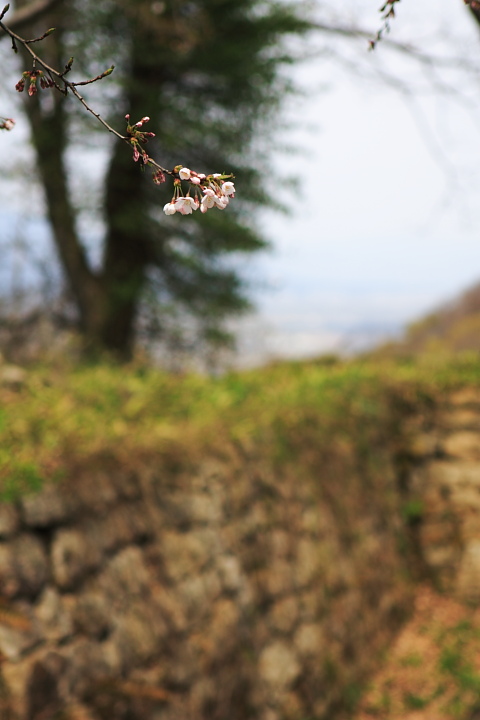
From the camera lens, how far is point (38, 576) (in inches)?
122

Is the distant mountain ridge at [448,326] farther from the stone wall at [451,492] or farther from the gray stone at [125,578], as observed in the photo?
the gray stone at [125,578]

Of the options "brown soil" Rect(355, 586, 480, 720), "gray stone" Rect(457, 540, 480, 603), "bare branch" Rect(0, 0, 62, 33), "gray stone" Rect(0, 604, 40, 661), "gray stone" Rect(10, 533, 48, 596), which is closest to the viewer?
"gray stone" Rect(0, 604, 40, 661)

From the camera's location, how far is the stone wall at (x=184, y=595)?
120 inches

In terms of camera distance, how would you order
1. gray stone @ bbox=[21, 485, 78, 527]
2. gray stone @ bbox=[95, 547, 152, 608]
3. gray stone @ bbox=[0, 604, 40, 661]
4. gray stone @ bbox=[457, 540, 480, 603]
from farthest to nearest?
gray stone @ bbox=[457, 540, 480, 603]
gray stone @ bbox=[95, 547, 152, 608]
gray stone @ bbox=[21, 485, 78, 527]
gray stone @ bbox=[0, 604, 40, 661]

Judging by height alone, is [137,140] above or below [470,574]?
above

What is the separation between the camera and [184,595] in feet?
12.8

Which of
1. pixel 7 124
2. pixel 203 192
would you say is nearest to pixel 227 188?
pixel 203 192

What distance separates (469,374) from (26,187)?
6789mm

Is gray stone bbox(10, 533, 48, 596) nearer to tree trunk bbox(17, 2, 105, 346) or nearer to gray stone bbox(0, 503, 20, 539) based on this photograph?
gray stone bbox(0, 503, 20, 539)

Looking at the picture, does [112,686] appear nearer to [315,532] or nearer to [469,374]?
[315,532]

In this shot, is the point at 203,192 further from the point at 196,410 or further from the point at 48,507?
the point at 196,410

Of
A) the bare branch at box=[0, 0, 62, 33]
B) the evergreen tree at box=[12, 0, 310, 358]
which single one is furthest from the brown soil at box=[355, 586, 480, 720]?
the bare branch at box=[0, 0, 62, 33]

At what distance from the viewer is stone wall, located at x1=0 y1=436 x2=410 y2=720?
304cm

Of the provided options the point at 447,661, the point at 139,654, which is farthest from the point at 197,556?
the point at 447,661
